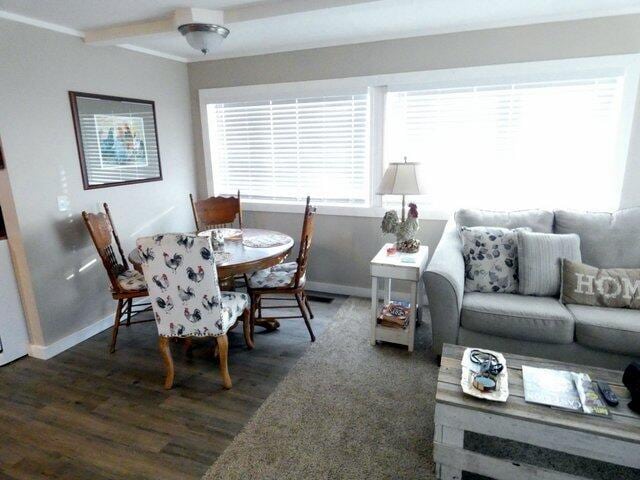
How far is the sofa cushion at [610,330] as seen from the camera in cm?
210

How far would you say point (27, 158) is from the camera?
2662 millimetres

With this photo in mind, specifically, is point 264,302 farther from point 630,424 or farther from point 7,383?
point 630,424

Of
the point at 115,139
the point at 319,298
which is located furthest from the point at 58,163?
the point at 319,298

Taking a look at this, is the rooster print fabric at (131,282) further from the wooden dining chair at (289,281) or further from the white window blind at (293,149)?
the white window blind at (293,149)

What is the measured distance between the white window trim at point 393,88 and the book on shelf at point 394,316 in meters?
0.92

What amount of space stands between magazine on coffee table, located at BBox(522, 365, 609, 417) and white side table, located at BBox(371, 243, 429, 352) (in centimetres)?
95

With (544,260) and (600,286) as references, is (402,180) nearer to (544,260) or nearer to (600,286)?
(544,260)

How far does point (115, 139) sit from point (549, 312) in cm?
345

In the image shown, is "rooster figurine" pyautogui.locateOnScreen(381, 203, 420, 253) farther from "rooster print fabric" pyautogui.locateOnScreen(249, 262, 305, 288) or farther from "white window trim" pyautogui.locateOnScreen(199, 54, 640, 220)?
"rooster print fabric" pyautogui.locateOnScreen(249, 262, 305, 288)

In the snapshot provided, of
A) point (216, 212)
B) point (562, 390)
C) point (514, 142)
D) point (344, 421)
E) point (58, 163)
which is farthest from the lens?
point (216, 212)

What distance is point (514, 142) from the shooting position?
3105mm

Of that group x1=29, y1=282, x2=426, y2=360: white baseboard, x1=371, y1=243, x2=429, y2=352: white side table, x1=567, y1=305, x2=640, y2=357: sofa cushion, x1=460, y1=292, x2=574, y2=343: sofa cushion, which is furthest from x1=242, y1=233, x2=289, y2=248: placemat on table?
x1=567, y1=305, x2=640, y2=357: sofa cushion

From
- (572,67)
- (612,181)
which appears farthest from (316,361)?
(572,67)

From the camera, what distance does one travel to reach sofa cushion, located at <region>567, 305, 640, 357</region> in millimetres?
2100
